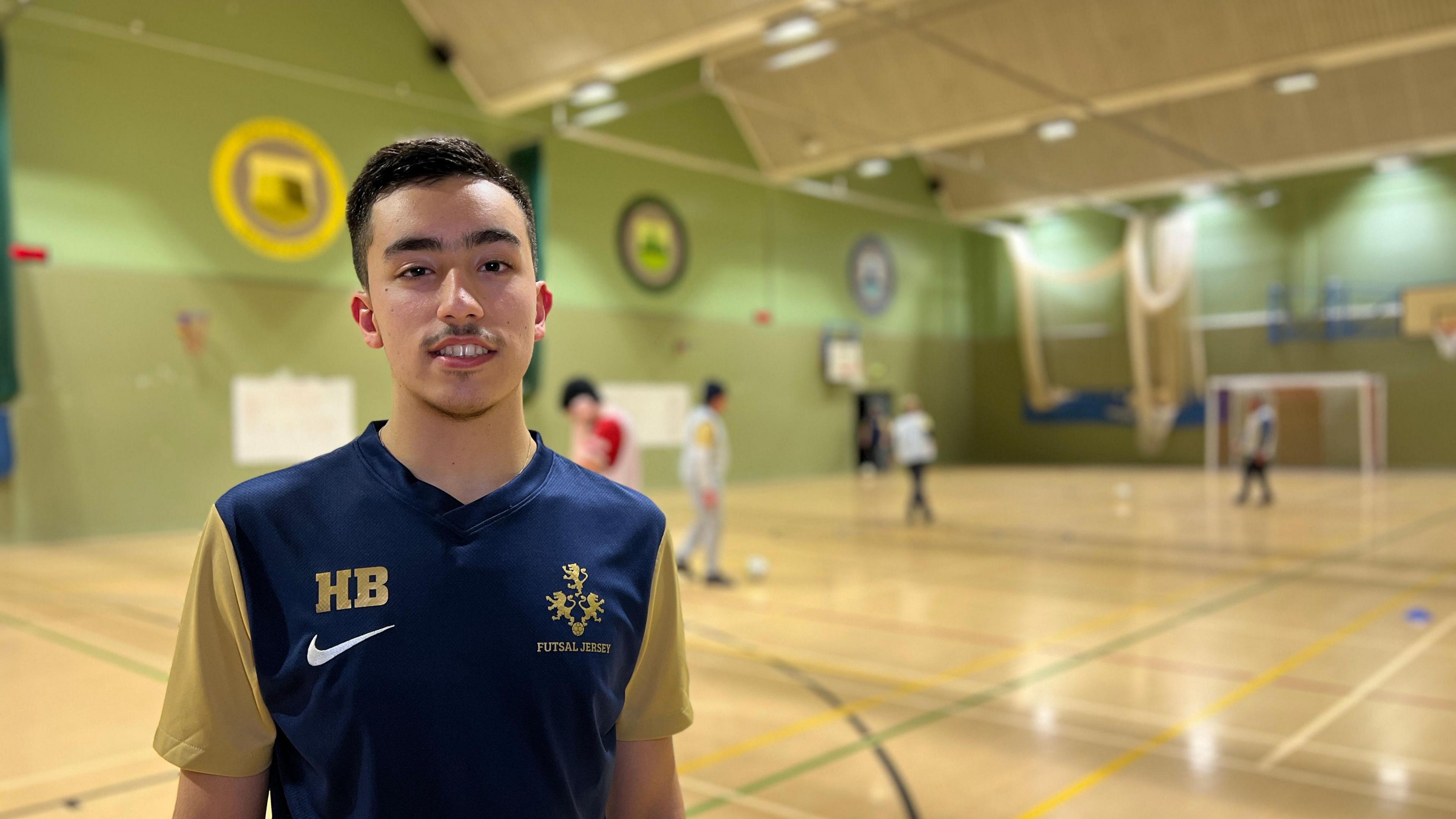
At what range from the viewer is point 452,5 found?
17219 millimetres

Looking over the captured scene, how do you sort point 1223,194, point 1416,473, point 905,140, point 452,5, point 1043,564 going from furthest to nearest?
point 1223,194 < point 1416,473 < point 905,140 < point 452,5 < point 1043,564

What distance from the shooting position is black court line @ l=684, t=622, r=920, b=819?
4.57 m

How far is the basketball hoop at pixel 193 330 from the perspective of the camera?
49.0 feet

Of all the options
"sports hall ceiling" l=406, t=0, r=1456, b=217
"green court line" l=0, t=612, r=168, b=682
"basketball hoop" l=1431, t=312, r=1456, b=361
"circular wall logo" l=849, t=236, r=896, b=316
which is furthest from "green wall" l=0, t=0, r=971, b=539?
"basketball hoop" l=1431, t=312, r=1456, b=361

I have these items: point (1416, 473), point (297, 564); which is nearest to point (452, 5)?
point (297, 564)

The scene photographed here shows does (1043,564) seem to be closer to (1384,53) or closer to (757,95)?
(1384,53)

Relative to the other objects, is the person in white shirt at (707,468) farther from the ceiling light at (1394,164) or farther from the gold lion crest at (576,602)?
the ceiling light at (1394,164)

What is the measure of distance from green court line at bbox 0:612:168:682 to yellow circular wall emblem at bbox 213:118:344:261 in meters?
8.34

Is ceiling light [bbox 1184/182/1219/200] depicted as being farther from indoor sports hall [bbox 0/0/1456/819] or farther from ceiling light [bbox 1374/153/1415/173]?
ceiling light [bbox 1374/153/1415/173]

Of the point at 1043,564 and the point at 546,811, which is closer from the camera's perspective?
the point at 546,811

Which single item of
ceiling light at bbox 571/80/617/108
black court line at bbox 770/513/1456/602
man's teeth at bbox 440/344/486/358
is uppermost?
ceiling light at bbox 571/80/617/108

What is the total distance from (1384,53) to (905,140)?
8.26 metres

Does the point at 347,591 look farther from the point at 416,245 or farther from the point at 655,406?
the point at 655,406

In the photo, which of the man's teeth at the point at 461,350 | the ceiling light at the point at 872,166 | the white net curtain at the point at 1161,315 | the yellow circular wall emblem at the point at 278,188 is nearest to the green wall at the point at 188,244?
the yellow circular wall emblem at the point at 278,188
